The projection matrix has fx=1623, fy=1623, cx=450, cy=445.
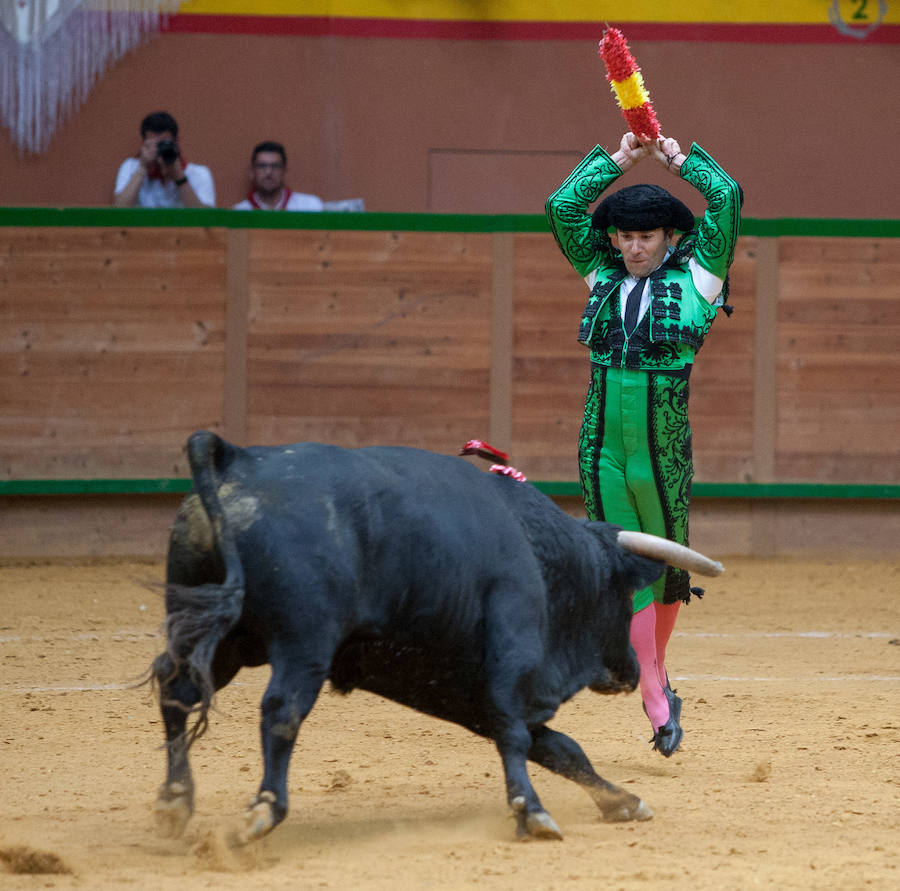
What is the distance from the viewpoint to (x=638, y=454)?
14.8 feet

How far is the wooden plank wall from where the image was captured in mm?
8523

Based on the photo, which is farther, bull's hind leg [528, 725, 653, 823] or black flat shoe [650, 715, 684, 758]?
black flat shoe [650, 715, 684, 758]

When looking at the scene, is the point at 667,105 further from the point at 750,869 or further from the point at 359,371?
the point at 750,869

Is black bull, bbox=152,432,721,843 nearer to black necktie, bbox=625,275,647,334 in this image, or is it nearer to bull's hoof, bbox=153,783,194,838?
bull's hoof, bbox=153,783,194,838

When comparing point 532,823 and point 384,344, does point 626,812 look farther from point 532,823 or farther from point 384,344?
point 384,344

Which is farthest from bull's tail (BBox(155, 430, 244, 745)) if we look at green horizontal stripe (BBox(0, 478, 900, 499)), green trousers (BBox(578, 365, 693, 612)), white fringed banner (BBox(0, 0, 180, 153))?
white fringed banner (BBox(0, 0, 180, 153))

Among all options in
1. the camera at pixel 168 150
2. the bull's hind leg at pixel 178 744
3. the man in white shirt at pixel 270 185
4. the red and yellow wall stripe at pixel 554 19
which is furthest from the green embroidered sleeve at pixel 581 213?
the red and yellow wall stripe at pixel 554 19

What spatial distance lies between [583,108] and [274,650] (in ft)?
24.2

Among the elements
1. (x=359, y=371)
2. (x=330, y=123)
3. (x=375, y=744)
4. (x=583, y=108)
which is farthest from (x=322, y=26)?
(x=375, y=744)

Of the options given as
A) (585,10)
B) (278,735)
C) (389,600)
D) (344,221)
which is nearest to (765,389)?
(344,221)

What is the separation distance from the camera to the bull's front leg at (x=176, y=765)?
354cm

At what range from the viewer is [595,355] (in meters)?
4.57

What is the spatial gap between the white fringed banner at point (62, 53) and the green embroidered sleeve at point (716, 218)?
6.19 m

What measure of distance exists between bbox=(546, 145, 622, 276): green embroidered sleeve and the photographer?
4648 mm
